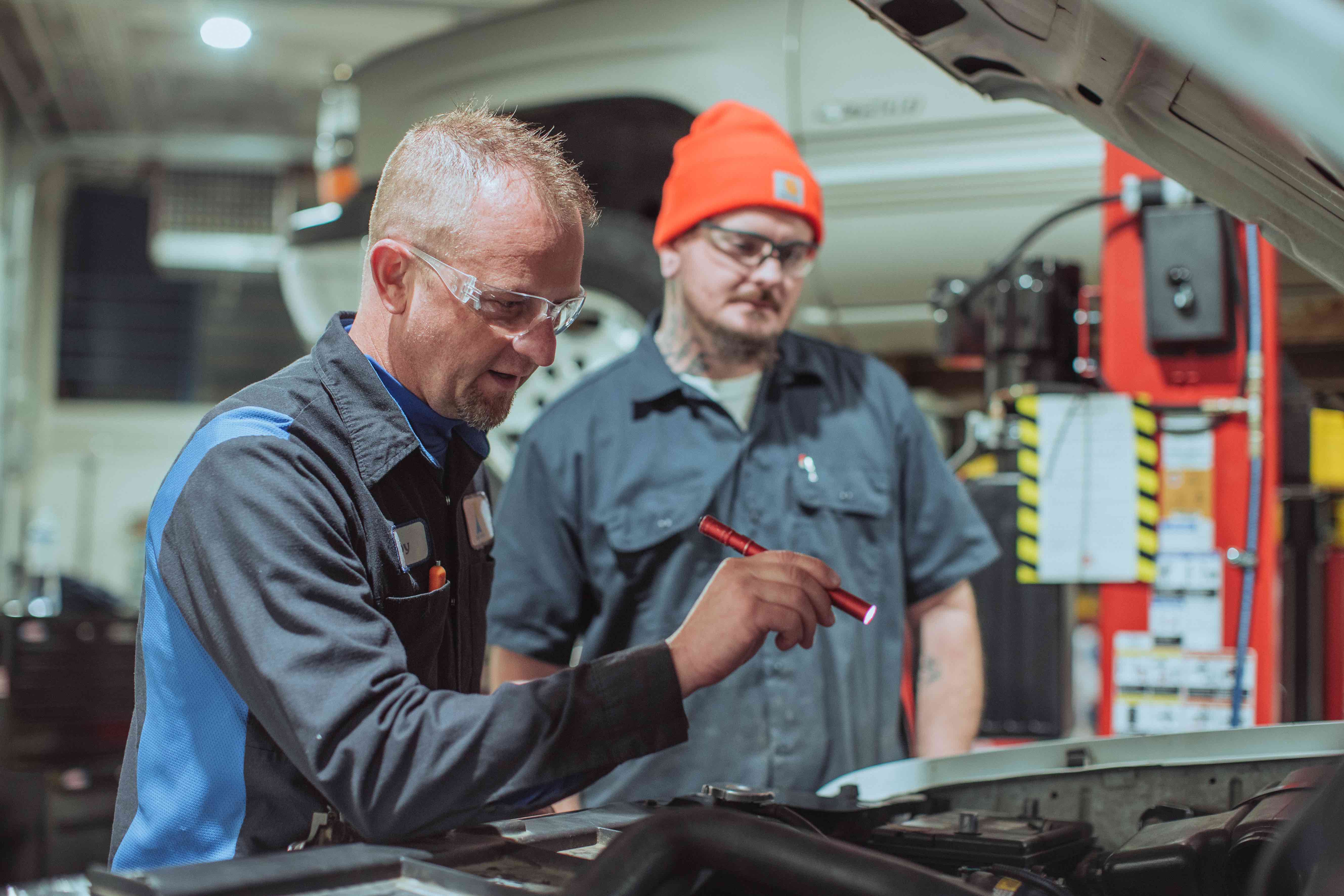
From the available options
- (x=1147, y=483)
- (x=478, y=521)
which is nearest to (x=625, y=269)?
(x=1147, y=483)

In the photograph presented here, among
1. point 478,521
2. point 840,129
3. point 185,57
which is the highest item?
point 185,57

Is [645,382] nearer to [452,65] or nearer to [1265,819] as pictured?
[1265,819]

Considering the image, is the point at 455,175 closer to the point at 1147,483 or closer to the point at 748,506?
the point at 748,506

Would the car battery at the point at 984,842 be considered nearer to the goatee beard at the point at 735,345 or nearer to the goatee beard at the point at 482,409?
the goatee beard at the point at 482,409

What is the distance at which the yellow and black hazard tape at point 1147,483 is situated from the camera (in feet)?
8.73

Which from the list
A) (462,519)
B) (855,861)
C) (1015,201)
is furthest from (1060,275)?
(855,861)

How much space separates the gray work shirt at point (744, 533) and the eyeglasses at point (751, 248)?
0.58ft

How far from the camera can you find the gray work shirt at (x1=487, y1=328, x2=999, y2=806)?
190 centimetres

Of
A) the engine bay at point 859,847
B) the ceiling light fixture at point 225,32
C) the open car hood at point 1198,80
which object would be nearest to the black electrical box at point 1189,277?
the open car hood at point 1198,80

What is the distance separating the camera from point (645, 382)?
209 cm

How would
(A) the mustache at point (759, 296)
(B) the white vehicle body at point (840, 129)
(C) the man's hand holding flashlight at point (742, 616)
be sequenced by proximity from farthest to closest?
1. (B) the white vehicle body at point (840, 129)
2. (A) the mustache at point (759, 296)
3. (C) the man's hand holding flashlight at point (742, 616)

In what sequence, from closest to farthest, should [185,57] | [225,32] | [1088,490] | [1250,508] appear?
[1250,508] → [1088,490] → [225,32] → [185,57]

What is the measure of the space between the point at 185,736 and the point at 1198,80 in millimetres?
1001

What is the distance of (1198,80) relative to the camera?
3.14 ft
